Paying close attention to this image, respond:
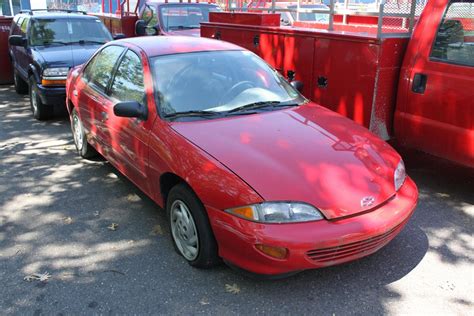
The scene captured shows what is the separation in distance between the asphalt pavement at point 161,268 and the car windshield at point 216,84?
1160 millimetres

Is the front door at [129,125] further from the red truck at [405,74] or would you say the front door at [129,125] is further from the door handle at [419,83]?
the door handle at [419,83]

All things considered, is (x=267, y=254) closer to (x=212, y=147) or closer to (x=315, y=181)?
(x=315, y=181)

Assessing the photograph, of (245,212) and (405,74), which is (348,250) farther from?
(405,74)

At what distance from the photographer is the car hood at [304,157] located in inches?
117

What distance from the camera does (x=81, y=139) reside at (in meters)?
5.72

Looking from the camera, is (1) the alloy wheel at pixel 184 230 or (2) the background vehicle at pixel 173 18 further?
(2) the background vehicle at pixel 173 18

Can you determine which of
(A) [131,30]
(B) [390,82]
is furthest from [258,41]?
(A) [131,30]

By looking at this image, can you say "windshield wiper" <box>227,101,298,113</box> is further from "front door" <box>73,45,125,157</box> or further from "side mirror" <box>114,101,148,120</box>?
"front door" <box>73,45,125,157</box>

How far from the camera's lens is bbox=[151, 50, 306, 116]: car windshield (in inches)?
152

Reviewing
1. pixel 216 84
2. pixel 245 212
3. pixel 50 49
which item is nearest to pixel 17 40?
pixel 50 49

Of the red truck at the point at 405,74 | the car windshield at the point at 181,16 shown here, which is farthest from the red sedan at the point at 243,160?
the car windshield at the point at 181,16

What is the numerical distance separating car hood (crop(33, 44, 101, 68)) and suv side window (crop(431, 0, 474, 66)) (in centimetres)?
539

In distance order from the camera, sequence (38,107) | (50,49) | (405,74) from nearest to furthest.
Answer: (405,74) < (38,107) < (50,49)

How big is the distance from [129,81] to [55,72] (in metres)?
3.51
